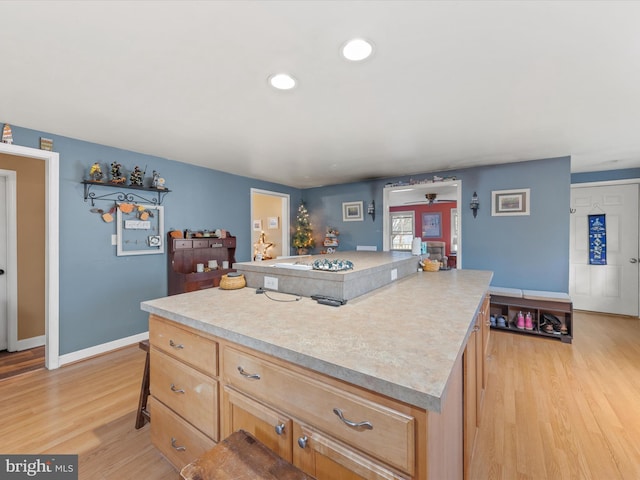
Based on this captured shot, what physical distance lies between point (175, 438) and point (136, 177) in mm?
2830

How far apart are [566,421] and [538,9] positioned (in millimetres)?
2508

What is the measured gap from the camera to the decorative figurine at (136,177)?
3.20m

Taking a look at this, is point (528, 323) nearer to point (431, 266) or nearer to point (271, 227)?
point (431, 266)

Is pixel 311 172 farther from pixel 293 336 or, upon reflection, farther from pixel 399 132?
pixel 293 336

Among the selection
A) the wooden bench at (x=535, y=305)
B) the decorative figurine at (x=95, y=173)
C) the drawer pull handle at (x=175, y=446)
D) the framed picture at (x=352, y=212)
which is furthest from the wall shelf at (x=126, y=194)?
the wooden bench at (x=535, y=305)

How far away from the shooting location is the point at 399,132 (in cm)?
276

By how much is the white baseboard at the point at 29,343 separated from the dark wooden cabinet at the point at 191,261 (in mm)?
1503

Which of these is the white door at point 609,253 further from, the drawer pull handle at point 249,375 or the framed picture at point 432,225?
the drawer pull handle at point 249,375

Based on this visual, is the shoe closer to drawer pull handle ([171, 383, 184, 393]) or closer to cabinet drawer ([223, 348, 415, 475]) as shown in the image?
cabinet drawer ([223, 348, 415, 475])

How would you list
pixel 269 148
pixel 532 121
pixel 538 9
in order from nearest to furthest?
pixel 538 9 < pixel 532 121 < pixel 269 148

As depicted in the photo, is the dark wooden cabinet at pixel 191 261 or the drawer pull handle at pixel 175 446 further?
the dark wooden cabinet at pixel 191 261

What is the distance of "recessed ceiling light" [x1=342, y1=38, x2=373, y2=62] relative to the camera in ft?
4.79

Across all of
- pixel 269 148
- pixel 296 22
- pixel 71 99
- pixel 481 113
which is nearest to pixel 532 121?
pixel 481 113

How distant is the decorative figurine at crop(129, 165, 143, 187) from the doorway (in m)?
2.38
